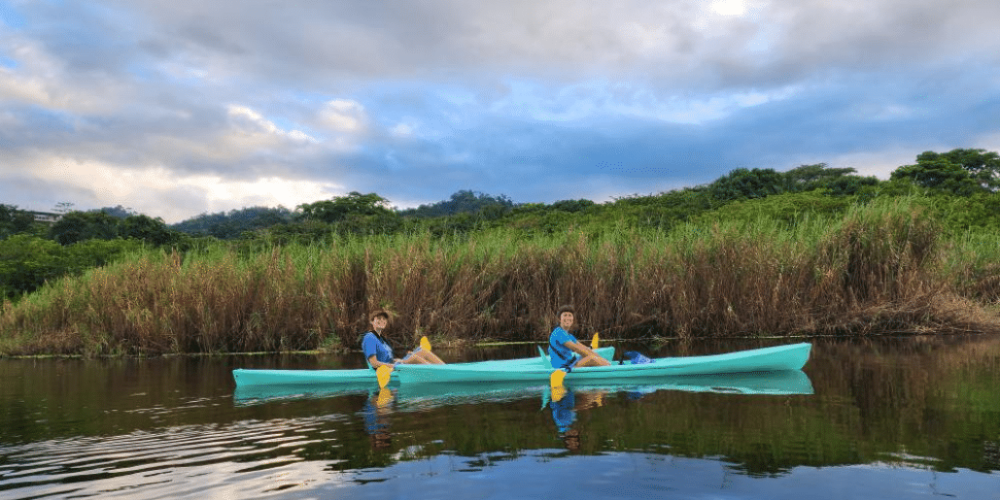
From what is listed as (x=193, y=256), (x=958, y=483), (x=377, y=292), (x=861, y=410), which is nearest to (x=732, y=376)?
(x=861, y=410)

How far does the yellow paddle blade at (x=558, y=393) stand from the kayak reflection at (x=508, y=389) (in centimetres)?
9

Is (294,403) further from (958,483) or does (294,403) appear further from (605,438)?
(958,483)

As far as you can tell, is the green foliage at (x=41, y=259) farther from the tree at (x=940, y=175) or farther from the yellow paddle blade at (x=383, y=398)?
the tree at (x=940, y=175)

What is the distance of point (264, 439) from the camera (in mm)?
6344

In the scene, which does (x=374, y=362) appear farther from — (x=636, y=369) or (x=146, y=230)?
(x=146, y=230)

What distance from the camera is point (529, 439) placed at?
6055 millimetres

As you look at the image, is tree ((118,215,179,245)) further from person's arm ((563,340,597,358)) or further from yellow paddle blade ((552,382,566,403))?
yellow paddle blade ((552,382,566,403))

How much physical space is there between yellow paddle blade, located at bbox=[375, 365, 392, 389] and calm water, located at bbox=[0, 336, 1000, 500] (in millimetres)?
225

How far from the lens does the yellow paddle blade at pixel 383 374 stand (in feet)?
30.2

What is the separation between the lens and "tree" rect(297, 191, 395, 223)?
4106cm

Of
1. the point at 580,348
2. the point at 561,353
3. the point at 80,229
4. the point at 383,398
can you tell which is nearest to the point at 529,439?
the point at 383,398

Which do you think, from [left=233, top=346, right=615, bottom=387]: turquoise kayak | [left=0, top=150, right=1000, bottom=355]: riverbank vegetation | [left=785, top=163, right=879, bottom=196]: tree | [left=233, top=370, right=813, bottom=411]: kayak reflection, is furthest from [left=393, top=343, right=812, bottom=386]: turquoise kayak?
[left=785, top=163, right=879, bottom=196]: tree

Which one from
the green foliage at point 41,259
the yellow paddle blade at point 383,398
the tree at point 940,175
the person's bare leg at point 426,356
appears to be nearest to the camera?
the yellow paddle blade at point 383,398

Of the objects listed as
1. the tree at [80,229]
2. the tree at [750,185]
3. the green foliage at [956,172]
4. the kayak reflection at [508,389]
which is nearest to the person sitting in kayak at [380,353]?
the kayak reflection at [508,389]
